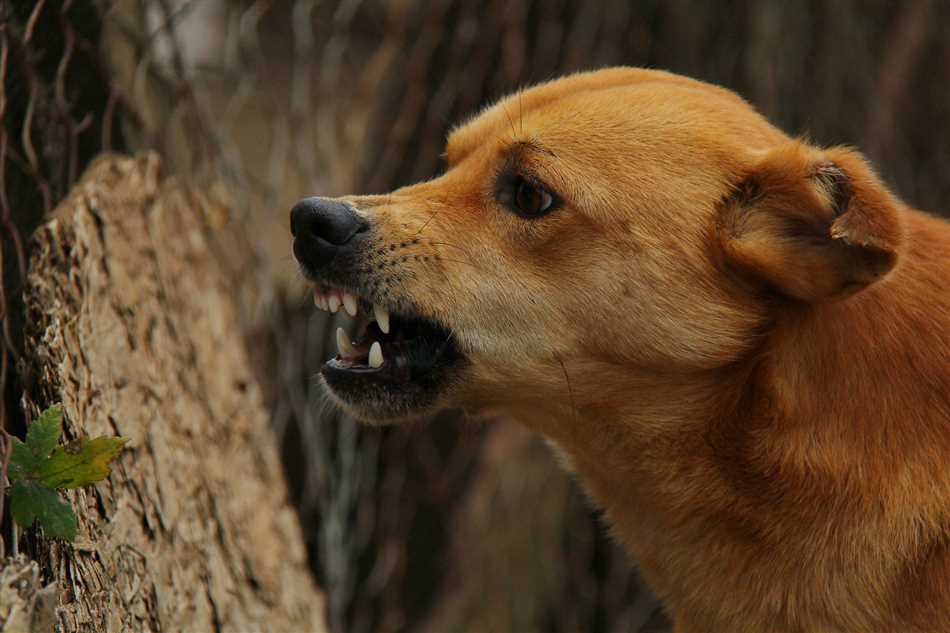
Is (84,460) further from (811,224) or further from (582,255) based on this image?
(811,224)

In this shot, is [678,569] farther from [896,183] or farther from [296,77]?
[896,183]

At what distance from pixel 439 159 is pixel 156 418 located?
101 inches

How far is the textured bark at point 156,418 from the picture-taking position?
9.55ft

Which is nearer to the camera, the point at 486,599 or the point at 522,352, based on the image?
the point at 522,352

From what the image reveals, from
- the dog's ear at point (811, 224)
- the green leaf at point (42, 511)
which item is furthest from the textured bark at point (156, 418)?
the dog's ear at point (811, 224)

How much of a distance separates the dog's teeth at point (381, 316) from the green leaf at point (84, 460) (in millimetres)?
755

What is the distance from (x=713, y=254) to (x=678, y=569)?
0.82 meters

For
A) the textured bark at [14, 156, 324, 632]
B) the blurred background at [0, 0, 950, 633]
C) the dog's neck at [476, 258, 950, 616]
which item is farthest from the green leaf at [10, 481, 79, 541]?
the blurred background at [0, 0, 950, 633]

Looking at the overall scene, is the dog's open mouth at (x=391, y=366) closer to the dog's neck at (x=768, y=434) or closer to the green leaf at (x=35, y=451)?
the dog's neck at (x=768, y=434)

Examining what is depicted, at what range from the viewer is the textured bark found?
2912 millimetres

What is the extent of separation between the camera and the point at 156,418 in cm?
332

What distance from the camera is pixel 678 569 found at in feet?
9.95

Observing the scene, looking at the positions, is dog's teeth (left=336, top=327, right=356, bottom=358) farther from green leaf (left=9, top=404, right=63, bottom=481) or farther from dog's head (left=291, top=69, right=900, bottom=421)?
green leaf (left=9, top=404, right=63, bottom=481)

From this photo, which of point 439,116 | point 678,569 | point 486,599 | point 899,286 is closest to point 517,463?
point 486,599
